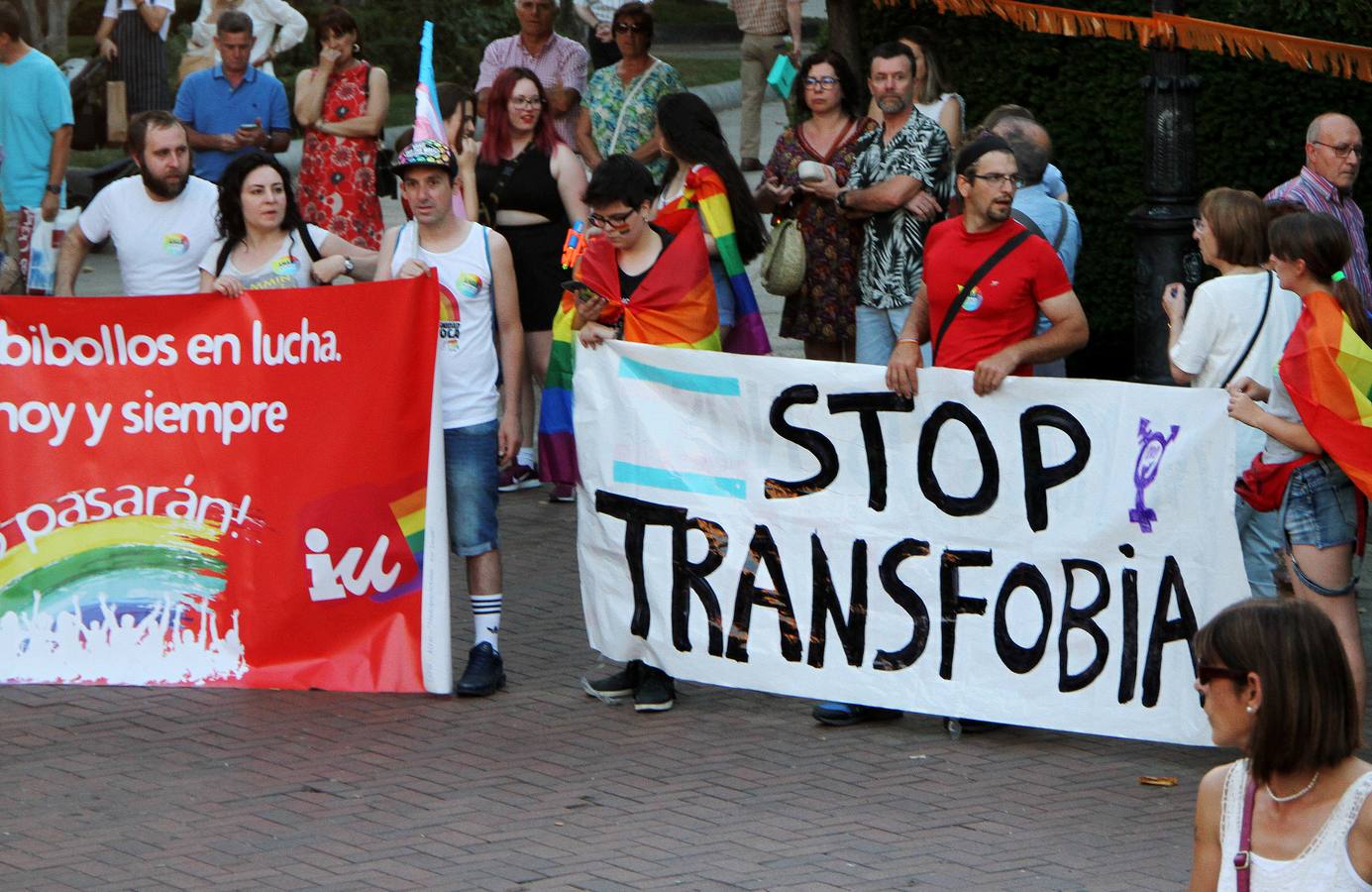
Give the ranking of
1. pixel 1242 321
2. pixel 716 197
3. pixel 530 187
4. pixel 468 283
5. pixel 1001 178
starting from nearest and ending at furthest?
pixel 1242 321 < pixel 1001 178 < pixel 468 283 < pixel 716 197 < pixel 530 187

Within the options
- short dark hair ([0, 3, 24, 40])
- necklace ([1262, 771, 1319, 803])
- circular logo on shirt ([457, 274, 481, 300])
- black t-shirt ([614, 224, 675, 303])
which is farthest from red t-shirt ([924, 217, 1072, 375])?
short dark hair ([0, 3, 24, 40])

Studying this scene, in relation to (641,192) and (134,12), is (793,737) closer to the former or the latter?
(641,192)

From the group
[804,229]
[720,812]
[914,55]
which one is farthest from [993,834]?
[914,55]

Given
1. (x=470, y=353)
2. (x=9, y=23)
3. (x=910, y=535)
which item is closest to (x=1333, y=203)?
(x=910, y=535)

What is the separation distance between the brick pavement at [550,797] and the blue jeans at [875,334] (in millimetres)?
1801

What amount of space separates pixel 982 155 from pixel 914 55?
2.71 m

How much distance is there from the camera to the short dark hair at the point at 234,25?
10797 millimetres

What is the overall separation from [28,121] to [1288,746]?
935cm

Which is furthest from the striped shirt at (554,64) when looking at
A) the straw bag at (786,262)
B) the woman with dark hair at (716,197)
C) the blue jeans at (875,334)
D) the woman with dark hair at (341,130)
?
the woman with dark hair at (716,197)

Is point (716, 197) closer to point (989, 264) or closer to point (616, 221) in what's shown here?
point (616, 221)

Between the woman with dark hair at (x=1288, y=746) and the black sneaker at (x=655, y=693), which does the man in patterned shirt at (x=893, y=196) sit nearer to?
the black sneaker at (x=655, y=693)

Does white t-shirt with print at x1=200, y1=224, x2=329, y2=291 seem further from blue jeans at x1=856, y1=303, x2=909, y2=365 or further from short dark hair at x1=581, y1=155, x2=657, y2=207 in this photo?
blue jeans at x1=856, y1=303, x2=909, y2=365

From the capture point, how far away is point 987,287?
6.23 metres

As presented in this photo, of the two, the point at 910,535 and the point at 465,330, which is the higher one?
the point at 465,330
